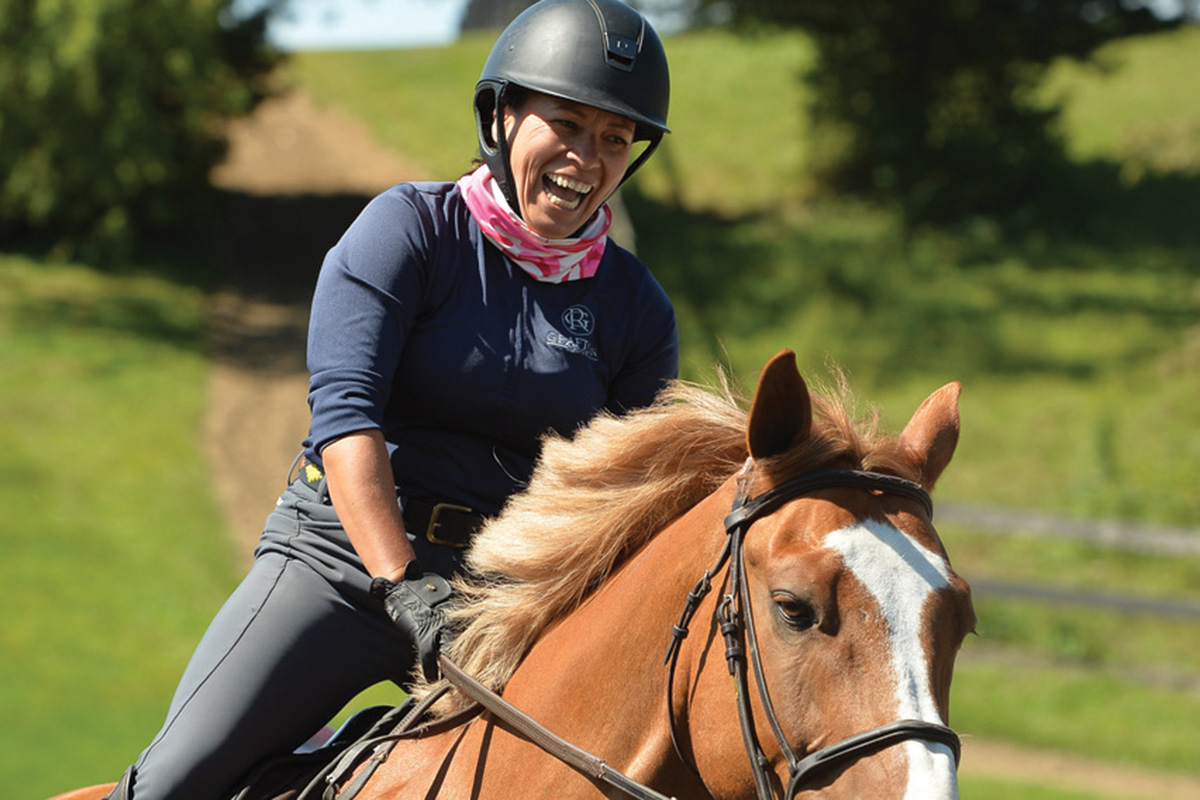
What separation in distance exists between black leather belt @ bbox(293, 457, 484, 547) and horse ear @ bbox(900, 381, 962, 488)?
1.04m

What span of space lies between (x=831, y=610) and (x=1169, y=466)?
51.4 ft

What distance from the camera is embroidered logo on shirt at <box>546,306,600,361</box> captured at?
9.74 feet

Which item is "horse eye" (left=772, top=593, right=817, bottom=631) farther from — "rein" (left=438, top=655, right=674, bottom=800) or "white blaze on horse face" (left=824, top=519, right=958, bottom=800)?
"rein" (left=438, top=655, right=674, bottom=800)

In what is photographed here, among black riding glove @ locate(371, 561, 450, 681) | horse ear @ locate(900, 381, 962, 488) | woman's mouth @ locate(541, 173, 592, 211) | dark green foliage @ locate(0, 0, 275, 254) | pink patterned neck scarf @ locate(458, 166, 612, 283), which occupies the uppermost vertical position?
dark green foliage @ locate(0, 0, 275, 254)

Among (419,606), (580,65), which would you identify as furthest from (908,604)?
(580,65)

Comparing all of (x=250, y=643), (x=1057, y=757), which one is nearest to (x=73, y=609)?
(x=1057, y=757)

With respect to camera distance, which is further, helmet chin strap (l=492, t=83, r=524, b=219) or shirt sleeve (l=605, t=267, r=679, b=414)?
shirt sleeve (l=605, t=267, r=679, b=414)

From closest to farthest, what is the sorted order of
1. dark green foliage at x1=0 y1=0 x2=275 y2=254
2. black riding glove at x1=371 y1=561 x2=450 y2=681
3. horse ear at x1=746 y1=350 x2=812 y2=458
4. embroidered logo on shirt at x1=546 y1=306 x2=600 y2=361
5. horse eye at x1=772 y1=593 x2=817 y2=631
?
horse eye at x1=772 y1=593 x2=817 y2=631 < horse ear at x1=746 y1=350 x2=812 y2=458 < black riding glove at x1=371 y1=561 x2=450 y2=681 < embroidered logo on shirt at x1=546 y1=306 x2=600 y2=361 < dark green foliage at x1=0 y1=0 x2=275 y2=254

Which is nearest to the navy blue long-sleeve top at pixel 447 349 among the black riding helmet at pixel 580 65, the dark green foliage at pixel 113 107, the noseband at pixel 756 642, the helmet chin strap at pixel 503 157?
the helmet chin strap at pixel 503 157

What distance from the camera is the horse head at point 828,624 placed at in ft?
6.55

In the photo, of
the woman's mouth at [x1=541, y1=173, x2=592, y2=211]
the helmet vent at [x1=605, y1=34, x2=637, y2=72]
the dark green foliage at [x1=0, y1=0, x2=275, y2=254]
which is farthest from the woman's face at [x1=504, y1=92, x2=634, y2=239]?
the dark green foliage at [x1=0, y1=0, x2=275, y2=254]

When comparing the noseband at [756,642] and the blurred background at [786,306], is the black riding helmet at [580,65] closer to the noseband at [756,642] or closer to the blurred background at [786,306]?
the noseband at [756,642]

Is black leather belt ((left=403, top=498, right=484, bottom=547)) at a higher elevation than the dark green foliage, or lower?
lower

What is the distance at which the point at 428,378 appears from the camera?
290cm
